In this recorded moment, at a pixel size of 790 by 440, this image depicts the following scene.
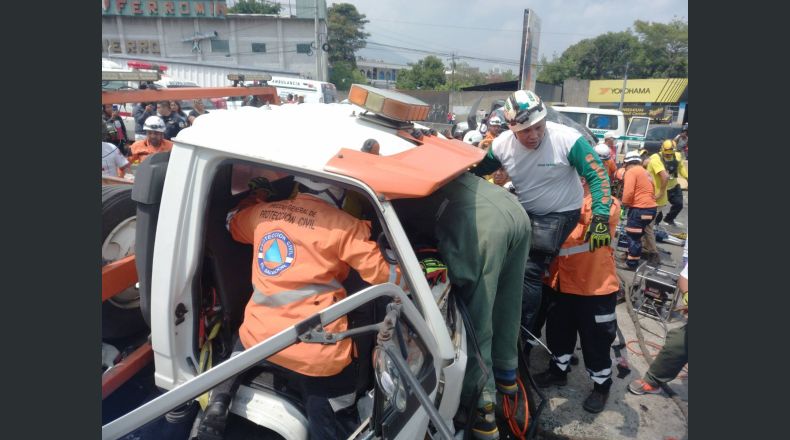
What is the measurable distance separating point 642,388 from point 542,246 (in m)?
1.33

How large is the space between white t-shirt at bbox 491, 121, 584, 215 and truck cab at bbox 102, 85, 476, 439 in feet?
3.69

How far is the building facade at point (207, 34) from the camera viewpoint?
39.8 m

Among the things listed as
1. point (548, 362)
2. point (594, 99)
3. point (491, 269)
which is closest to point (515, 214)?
point (491, 269)

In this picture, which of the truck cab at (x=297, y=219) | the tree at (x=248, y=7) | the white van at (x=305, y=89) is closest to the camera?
the truck cab at (x=297, y=219)

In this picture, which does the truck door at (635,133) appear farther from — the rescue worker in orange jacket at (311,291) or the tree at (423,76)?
the tree at (423,76)

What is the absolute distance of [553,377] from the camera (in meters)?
3.18

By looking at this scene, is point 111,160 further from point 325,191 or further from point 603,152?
point 603,152

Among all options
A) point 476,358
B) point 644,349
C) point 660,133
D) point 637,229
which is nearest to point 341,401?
point 476,358

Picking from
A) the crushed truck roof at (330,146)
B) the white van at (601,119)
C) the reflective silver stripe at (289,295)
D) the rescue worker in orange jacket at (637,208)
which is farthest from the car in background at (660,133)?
the reflective silver stripe at (289,295)

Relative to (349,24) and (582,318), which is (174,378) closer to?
(582,318)

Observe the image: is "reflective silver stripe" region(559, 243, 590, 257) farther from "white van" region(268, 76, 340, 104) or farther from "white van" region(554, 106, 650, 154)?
"white van" region(268, 76, 340, 104)

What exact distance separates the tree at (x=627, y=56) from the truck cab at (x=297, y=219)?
2319 inches

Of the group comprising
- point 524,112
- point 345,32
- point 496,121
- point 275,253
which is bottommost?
point 275,253

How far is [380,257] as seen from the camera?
152cm
